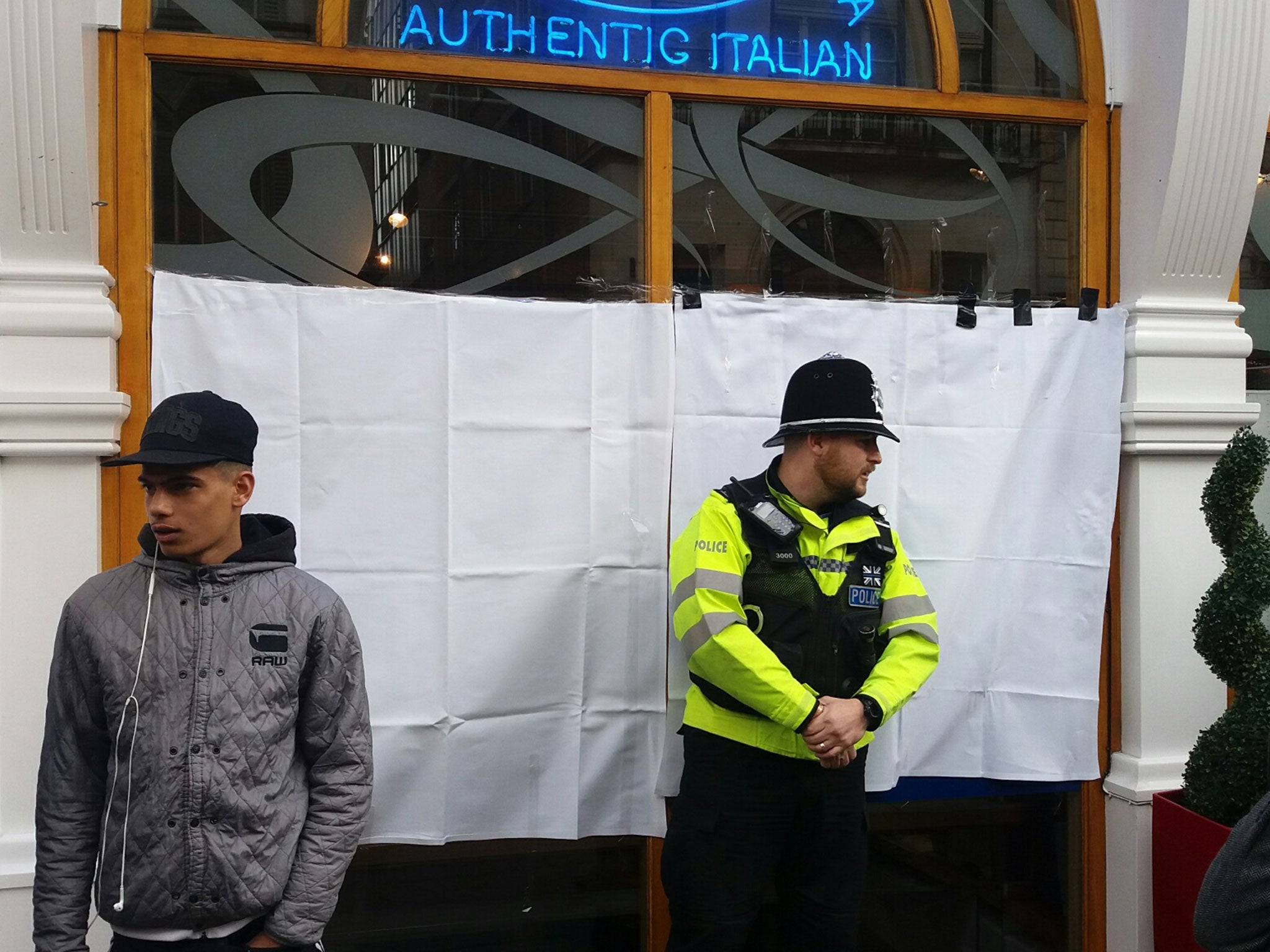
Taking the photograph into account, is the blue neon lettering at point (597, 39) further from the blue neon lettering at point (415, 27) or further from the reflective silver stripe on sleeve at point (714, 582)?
the reflective silver stripe on sleeve at point (714, 582)

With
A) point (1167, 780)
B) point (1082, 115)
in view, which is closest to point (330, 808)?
point (1167, 780)

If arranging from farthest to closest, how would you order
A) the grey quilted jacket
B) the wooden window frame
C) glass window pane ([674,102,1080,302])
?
glass window pane ([674,102,1080,302]) → the wooden window frame → the grey quilted jacket

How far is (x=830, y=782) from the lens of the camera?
358 cm

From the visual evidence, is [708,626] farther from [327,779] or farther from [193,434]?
[193,434]

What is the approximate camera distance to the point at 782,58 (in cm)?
435

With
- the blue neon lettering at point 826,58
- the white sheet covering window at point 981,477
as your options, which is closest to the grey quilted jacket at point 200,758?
the white sheet covering window at point 981,477

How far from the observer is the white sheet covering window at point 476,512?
151 inches

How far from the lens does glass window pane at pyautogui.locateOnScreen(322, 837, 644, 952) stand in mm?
4055

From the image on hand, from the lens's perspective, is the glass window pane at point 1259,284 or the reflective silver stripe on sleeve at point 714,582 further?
the glass window pane at point 1259,284

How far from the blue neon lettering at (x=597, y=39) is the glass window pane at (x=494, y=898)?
2694 millimetres

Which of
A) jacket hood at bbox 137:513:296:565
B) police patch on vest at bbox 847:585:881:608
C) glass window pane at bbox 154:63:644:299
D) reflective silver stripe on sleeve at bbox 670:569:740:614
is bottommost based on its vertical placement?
police patch on vest at bbox 847:585:881:608

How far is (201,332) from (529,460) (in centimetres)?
109

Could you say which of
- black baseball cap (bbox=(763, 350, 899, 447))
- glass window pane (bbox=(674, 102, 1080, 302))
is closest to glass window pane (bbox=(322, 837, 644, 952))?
black baseball cap (bbox=(763, 350, 899, 447))

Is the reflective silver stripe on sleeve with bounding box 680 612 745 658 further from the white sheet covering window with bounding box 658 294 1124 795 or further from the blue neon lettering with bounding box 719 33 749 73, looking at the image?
the blue neon lettering with bounding box 719 33 749 73
